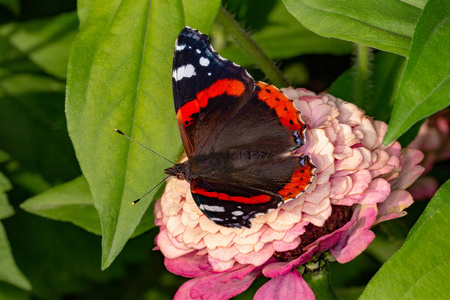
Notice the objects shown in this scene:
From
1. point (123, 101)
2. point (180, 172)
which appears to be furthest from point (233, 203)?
point (123, 101)

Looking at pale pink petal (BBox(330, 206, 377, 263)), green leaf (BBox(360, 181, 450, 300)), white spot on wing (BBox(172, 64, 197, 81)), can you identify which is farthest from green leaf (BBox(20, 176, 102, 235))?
green leaf (BBox(360, 181, 450, 300))

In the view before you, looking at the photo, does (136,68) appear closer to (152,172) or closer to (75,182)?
(152,172)

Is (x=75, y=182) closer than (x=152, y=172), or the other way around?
(x=152, y=172)

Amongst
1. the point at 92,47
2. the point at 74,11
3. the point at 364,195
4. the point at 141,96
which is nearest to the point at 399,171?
the point at 364,195

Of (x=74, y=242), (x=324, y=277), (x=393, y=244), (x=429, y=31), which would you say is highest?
(x=429, y=31)

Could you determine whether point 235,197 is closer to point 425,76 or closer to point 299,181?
point 299,181

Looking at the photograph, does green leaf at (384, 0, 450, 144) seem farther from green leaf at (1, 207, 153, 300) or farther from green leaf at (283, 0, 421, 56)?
green leaf at (1, 207, 153, 300)

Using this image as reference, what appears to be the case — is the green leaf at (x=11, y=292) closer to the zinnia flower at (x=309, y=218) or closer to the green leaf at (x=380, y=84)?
the zinnia flower at (x=309, y=218)
